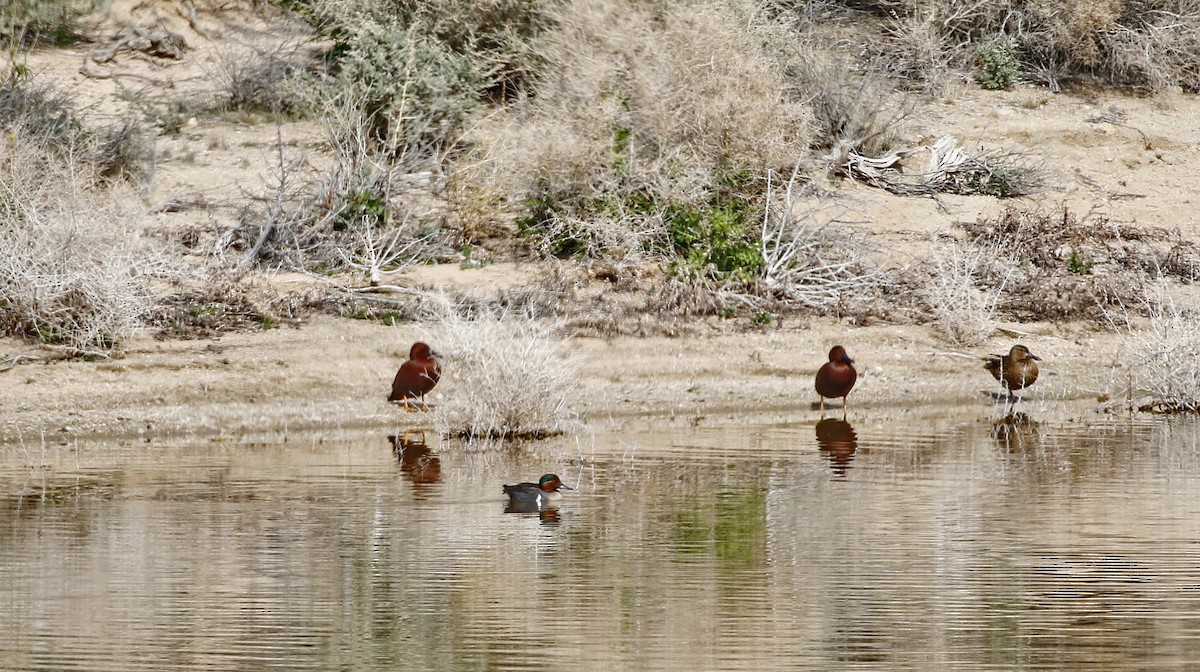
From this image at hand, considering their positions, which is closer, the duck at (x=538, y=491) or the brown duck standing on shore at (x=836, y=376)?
the duck at (x=538, y=491)

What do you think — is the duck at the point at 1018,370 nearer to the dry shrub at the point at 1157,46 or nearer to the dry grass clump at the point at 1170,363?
the dry grass clump at the point at 1170,363

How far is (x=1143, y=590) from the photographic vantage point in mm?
8352

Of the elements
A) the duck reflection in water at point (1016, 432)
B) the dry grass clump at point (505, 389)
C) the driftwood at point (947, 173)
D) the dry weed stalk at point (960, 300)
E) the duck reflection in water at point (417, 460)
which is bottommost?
the duck reflection in water at point (417, 460)

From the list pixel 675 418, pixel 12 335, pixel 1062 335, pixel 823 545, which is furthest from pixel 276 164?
pixel 823 545

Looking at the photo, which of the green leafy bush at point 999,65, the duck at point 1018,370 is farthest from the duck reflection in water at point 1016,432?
the green leafy bush at point 999,65

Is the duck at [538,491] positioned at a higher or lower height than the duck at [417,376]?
lower

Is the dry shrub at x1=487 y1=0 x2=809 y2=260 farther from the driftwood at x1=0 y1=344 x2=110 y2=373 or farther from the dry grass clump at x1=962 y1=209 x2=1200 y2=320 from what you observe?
the driftwood at x1=0 y1=344 x2=110 y2=373

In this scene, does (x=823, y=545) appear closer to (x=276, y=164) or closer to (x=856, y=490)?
(x=856, y=490)

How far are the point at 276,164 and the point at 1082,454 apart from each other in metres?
10.6

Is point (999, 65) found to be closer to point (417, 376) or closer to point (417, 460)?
point (417, 376)

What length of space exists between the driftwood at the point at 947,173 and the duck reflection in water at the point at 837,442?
6.46m

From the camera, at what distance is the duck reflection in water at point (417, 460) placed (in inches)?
451

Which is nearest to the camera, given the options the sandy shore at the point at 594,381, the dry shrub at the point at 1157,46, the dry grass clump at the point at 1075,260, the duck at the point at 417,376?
the sandy shore at the point at 594,381

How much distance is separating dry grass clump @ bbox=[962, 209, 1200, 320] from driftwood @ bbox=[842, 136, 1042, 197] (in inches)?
23.5
